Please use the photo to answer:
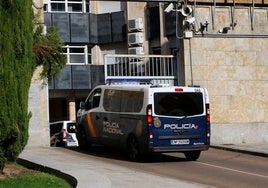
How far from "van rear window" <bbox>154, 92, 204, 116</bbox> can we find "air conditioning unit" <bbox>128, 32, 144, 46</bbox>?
15310 millimetres

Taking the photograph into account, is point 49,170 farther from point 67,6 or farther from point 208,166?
point 67,6

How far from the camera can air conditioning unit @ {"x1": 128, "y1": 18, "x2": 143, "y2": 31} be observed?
106 ft

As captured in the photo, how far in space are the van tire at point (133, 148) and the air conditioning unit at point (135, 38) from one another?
15.3 metres

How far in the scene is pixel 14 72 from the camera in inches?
442

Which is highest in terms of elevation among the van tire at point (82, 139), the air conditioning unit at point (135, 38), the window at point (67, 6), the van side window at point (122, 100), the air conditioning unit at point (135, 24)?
the window at point (67, 6)

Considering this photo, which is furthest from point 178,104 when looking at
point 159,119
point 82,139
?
→ point 82,139

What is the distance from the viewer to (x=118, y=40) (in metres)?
36.8

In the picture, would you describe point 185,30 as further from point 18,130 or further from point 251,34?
point 18,130

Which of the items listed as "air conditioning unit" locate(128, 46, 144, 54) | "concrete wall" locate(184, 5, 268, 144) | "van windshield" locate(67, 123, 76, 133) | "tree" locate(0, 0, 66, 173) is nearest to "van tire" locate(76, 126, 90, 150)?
"concrete wall" locate(184, 5, 268, 144)

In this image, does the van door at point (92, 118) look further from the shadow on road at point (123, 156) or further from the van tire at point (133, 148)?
the van tire at point (133, 148)

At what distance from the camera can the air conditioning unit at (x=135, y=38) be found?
32.5 m

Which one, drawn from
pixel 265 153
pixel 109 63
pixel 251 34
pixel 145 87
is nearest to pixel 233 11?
pixel 251 34

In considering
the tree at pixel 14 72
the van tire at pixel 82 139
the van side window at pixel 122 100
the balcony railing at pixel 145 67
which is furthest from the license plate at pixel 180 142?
the balcony railing at pixel 145 67

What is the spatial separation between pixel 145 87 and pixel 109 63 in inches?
341
